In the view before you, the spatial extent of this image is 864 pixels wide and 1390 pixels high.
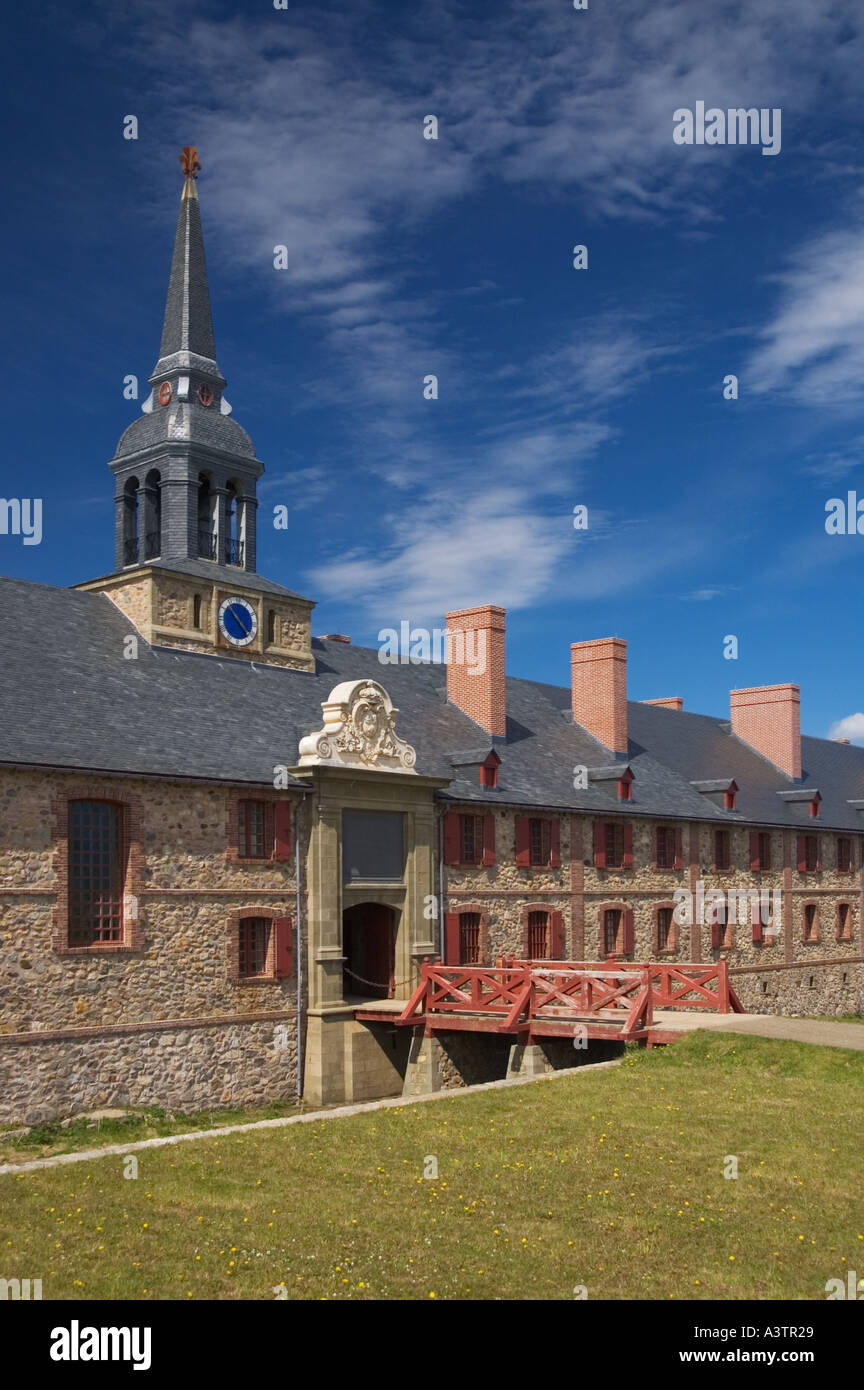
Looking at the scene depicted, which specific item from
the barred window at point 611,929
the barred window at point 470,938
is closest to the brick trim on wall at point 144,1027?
the barred window at point 470,938

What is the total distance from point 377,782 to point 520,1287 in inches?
639

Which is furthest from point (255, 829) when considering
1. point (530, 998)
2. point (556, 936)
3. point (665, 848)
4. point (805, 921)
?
point (805, 921)

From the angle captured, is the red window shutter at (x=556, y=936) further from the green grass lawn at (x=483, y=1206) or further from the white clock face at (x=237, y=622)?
the green grass lawn at (x=483, y=1206)

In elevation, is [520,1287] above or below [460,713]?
below

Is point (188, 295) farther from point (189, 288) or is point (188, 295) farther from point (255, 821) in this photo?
point (255, 821)

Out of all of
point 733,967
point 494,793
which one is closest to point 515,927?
point 494,793

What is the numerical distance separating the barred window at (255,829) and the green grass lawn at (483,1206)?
25.2 ft

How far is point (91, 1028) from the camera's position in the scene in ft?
67.1

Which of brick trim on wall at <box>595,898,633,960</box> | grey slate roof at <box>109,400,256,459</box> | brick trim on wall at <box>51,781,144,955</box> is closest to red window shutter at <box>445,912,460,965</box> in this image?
brick trim on wall at <box>595,898,633,960</box>

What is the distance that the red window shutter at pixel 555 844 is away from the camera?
30.3 m

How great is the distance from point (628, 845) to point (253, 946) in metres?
12.5

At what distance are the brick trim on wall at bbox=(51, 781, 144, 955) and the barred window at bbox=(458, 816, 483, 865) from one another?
871cm

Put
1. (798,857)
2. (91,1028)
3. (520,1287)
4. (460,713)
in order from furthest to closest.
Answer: (798,857), (460,713), (91,1028), (520,1287)

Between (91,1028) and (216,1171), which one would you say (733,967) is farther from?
(216,1171)
